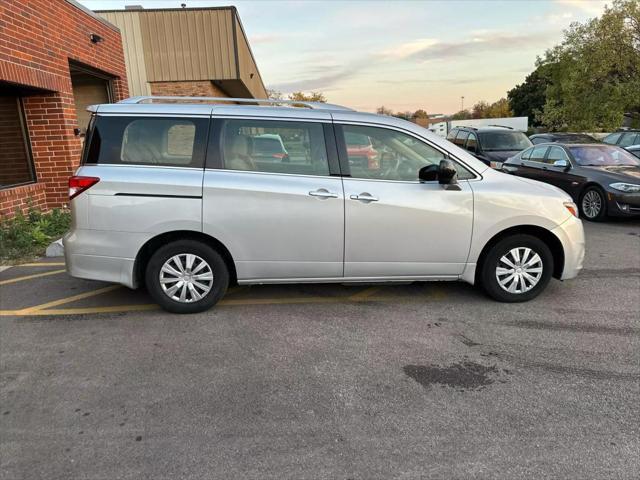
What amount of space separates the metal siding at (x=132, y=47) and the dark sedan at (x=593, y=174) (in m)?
11.3

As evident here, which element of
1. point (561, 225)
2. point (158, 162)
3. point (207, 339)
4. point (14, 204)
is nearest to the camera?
point (207, 339)

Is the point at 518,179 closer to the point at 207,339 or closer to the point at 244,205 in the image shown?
the point at 244,205

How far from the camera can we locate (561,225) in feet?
14.4

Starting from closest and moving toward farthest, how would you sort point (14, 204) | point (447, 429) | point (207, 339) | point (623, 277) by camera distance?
point (447, 429), point (207, 339), point (623, 277), point (14, 204)

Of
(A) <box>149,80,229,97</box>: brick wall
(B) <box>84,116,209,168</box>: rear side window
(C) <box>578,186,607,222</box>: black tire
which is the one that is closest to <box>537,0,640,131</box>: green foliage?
(C) <box>578,186,607,222</box>: black tire

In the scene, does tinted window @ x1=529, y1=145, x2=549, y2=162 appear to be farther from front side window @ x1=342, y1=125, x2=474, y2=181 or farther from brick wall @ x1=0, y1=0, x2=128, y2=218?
brick wall @ x1=0, y1=0, x2=128, y2=218

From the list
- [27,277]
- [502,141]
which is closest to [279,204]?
[27,277]

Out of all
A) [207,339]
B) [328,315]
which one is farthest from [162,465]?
[328,315]

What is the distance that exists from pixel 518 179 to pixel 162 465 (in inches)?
158

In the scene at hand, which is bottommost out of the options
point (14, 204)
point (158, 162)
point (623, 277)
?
point (623, 277)

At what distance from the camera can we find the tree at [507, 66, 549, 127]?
→ 2341 inches

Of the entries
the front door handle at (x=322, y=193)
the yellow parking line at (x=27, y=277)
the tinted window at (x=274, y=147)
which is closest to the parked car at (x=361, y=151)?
the tinted window at (x=274, y=147)

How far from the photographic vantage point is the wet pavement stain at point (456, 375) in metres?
3.17

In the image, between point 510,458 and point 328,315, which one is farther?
point 328,315
